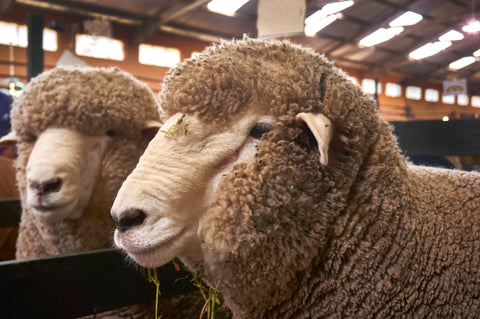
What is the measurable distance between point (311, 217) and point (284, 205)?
0.26 feet

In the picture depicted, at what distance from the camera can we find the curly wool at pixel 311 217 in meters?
0.77

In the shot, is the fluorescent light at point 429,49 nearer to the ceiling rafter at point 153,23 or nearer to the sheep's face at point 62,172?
the sheep's face at point 62,172

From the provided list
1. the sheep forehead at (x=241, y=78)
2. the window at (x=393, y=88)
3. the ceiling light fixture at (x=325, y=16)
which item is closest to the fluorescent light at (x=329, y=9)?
the ceiling light fixture at (x=325, y=16)

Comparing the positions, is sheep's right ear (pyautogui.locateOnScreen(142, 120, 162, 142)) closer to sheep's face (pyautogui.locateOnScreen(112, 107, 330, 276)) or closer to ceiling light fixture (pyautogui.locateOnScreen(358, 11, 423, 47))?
sheep's face (pyautogui.locateOnScreen(112, 107, 330, 276))

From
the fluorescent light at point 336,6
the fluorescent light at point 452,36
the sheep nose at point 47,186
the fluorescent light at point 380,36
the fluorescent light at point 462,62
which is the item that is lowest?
the sheep nose at point 47,186

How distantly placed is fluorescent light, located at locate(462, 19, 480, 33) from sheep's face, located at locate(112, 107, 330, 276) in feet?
4.04

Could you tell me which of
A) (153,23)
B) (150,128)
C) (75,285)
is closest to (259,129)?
(75,285)

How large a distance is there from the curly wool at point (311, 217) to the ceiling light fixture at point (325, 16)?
77 cm

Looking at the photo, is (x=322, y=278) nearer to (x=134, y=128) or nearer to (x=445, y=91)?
(x=134, y=128)

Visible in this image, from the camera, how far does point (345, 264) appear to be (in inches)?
32.2

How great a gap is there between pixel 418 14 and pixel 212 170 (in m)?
1.33

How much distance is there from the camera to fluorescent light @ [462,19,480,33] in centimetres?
158

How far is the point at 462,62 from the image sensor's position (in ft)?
5.93

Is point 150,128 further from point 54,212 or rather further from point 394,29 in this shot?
point 394,29
